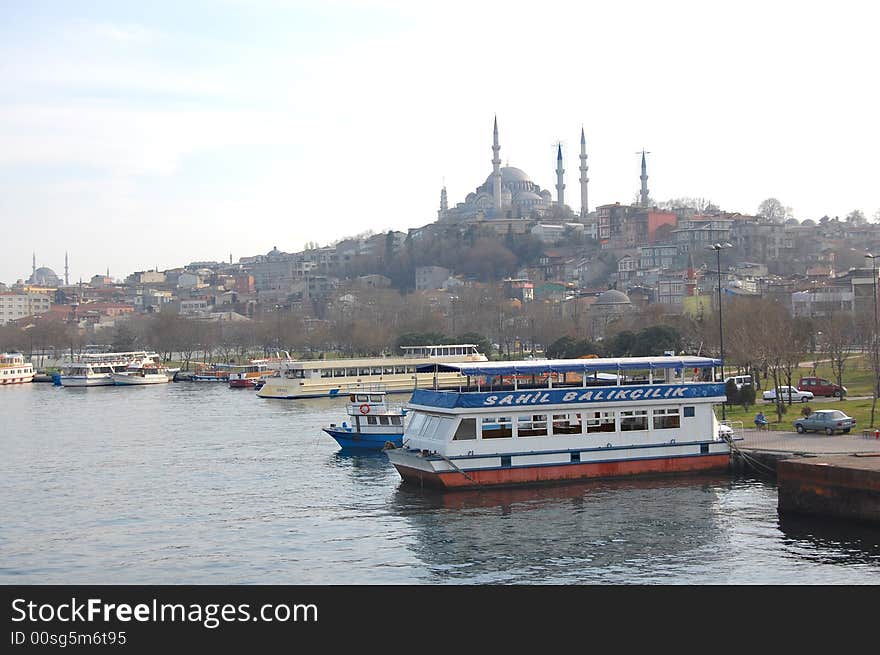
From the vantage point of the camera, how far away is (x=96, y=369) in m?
97.5

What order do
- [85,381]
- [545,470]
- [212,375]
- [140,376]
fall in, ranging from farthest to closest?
[212,375] < [140,376] < [85,381] < [545,470]

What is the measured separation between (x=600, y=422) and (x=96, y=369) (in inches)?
2830

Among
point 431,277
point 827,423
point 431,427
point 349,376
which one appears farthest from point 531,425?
point 431,277

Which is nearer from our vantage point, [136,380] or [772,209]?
[136,380]

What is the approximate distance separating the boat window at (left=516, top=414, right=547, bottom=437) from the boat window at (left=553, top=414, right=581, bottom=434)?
0.96 ft

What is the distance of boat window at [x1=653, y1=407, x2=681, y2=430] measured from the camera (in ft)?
108

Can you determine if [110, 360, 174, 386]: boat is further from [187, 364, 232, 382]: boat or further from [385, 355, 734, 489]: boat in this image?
[385, 355, 734, 489]: boat

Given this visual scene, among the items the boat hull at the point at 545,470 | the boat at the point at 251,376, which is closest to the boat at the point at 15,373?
the boat at the point at 251,376

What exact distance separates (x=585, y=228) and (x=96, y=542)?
16901 cm

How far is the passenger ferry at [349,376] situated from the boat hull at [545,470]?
34405 millimetres

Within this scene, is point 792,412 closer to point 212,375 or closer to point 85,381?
point 212,375

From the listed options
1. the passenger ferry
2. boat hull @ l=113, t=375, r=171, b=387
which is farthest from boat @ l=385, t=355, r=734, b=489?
boat hull @ l=113, t=375, r=171, b=387

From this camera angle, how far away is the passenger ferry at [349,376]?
70.6m
